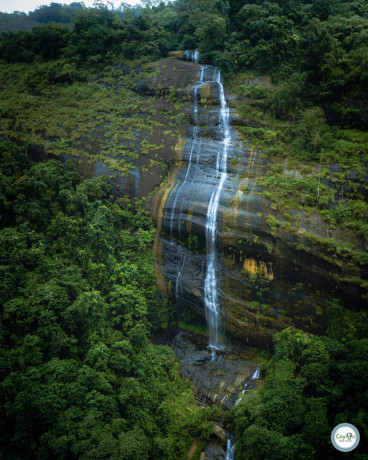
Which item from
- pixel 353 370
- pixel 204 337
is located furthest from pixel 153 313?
pixel 353 370

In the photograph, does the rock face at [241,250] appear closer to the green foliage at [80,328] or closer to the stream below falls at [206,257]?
the stream below falls at [206,257]

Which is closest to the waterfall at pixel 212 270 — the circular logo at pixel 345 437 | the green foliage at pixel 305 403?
the green foliage at pixel 305 403

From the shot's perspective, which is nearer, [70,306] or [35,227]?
[70,306]

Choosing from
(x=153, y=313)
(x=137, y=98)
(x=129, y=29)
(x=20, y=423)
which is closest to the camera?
(x=20, y=423)

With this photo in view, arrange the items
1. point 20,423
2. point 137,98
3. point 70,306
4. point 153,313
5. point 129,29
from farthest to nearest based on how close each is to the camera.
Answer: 1. point 129,29
2. point 137,98
3. point 153,313
4. point 70,306
5. point 20,423

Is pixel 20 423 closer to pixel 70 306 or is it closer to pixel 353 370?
pixel 70 306
